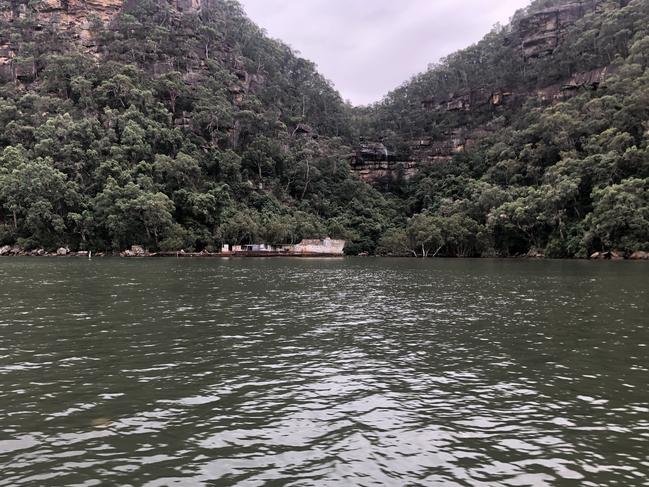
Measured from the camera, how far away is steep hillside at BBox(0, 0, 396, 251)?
9494 cm

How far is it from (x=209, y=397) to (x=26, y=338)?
32.7ft

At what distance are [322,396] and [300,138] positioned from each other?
148975 mm

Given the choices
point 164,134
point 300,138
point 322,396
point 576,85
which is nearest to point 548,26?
point 576,85

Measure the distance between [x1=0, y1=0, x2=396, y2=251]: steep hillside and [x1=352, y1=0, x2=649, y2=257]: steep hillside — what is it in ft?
65.2

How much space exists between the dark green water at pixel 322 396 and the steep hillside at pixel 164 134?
260ft

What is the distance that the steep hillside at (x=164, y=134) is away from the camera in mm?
94938

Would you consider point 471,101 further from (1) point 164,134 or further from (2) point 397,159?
(1) point 164,134

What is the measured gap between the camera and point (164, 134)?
115438mm

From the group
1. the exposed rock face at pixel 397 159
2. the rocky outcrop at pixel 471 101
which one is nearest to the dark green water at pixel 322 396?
the exposed rock face at pixel 397 159

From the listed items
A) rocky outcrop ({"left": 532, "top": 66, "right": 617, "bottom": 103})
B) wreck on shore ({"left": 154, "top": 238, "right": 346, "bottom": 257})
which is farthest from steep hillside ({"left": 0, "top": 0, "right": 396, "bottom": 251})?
rocky outcrop ({"left": 532, "top": 66, "right": 617, "bottom": 103})

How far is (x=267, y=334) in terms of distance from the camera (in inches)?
748

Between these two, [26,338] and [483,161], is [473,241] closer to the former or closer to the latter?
[483,161]

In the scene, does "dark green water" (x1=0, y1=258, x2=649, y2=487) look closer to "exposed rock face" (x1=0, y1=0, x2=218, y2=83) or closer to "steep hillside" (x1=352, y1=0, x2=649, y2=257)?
"steep hillside" (x1=352, y1=0, x2=649, y2=257)

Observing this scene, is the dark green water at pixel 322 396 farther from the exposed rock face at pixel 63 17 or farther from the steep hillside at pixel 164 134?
the exposed rock face at pixel 63 17
